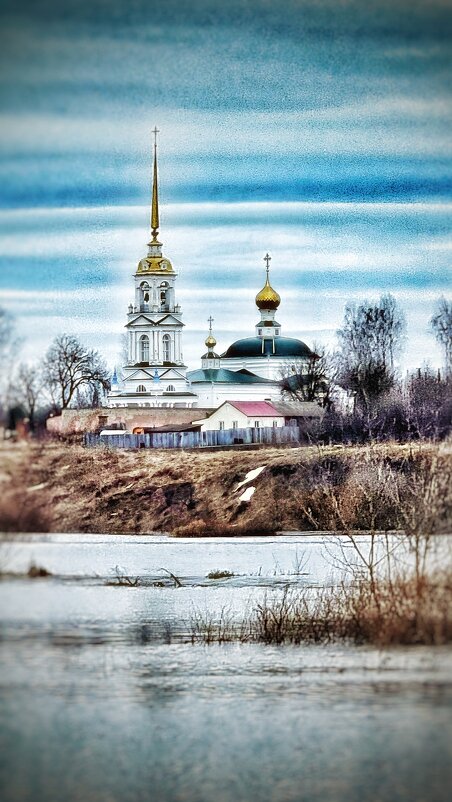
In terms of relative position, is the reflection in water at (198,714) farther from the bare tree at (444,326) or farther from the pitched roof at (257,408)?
the pitched roof at (257,408)

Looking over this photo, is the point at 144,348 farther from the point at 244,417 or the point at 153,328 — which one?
the point at 244,417

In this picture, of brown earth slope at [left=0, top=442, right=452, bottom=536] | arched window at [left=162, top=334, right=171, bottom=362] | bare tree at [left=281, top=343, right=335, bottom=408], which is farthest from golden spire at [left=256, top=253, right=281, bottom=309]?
brown earth slope at [left=0, top=442, right=452, bottom=536]

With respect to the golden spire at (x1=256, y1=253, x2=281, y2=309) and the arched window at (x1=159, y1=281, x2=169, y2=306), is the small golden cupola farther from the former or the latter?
the golden spire at (x1=256, y1=253, x2=281, y2=309)

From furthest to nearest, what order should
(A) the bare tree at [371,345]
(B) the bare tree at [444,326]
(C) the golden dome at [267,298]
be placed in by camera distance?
(C) the golden dome at [267,298] → (A) the bare tree at [371,345] → (B) the bare tree at [444,326]

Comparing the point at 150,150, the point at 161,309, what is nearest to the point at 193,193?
the point at 150,150

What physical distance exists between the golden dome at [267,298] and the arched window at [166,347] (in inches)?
76.3

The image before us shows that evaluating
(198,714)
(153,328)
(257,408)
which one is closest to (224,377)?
(257,408)

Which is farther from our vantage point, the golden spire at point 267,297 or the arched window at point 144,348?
the arched window at point 144,348

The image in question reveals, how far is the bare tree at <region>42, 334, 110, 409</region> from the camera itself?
583 inches

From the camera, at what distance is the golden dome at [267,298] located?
83.6ft

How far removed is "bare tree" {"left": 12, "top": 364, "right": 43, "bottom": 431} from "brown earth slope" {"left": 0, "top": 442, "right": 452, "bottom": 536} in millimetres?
17315

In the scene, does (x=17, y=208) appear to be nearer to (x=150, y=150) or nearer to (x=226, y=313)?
(x=150, y=150)

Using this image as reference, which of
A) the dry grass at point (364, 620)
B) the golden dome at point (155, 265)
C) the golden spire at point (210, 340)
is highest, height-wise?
the golden dome at point (155, 265)

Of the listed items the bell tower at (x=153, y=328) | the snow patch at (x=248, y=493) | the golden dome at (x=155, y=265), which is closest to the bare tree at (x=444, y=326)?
the bell tower at (x=153, y=328)
